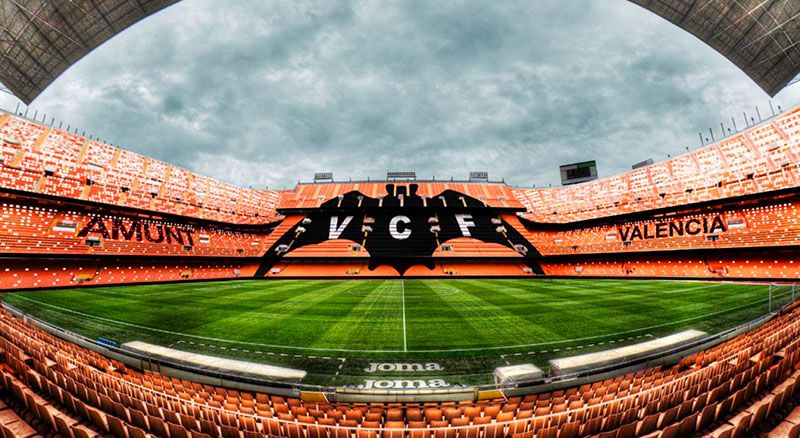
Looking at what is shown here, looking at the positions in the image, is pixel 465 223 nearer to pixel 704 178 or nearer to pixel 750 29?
pixel 704 178

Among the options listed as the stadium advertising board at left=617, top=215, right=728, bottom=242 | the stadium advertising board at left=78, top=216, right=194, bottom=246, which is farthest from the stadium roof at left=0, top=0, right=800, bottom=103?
the stadium advertising board at left=617, top=215, right=728, bottom=242

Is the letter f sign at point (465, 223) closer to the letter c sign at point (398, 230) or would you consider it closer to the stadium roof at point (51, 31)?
the letter c sign at point (398, 230)

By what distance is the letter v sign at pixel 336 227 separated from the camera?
1600 inches

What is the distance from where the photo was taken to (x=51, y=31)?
56.1ft

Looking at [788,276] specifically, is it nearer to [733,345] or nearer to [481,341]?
[733,345]

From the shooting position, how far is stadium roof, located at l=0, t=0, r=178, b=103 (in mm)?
16203

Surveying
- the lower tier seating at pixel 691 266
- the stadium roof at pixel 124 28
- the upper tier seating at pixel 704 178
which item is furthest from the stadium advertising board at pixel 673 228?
the stadium roof at pixel 124 28

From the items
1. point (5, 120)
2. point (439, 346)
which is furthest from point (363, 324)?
point (5, 120)

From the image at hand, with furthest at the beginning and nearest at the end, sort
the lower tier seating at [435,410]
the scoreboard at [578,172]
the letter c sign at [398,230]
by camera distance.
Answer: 1. the scoreboard at [578,172]
2. the letter c sign at [398,230]
3. the lower tier seating at [435,410]

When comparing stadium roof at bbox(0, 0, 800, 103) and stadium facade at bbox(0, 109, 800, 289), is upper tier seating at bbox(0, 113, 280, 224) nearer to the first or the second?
stadium facade at bbox(0, 109, 800, 289)

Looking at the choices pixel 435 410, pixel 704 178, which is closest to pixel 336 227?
pixel 435 410

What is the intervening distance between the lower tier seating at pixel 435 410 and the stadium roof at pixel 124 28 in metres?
20.2

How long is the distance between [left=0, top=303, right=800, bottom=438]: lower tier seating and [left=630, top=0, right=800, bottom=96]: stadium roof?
22.2m

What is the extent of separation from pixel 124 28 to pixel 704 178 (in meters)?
52.2
